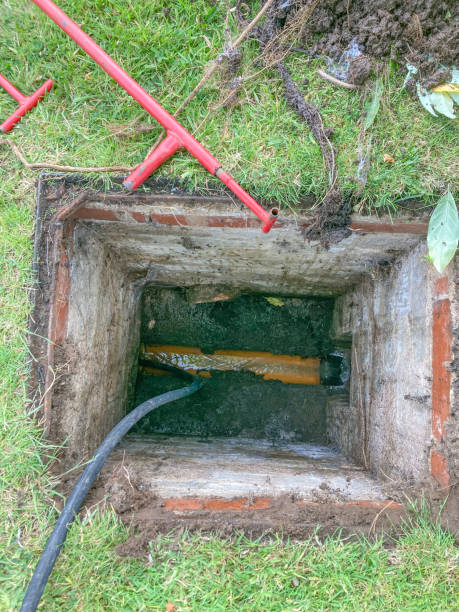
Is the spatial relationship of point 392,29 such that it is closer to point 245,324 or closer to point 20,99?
point 20,99

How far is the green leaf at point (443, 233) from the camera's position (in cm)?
164

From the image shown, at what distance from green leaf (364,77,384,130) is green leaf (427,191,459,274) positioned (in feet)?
1.56

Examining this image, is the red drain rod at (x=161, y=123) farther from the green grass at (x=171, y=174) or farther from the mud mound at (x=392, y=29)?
the mud mound at (x=392, y=29)

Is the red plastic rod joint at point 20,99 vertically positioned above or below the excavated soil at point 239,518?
above

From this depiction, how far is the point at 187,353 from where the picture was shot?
11.9ft

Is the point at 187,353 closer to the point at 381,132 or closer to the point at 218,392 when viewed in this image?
the point at 218,392

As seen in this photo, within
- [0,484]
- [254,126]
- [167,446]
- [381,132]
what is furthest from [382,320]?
[0,484]

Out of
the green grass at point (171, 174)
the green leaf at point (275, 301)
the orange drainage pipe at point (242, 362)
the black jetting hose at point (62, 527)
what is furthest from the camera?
the orange drainage pipe at point (242, 362)

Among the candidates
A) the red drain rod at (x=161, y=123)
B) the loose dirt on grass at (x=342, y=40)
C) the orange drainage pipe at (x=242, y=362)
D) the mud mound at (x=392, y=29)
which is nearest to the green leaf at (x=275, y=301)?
the orange drainage pipe at (x=242, y=362)

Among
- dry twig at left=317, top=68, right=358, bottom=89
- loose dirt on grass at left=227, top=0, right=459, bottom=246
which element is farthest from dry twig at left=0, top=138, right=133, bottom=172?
dry twig at left=317, top=68, right=358, bottom=89

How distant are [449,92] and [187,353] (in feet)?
8.90

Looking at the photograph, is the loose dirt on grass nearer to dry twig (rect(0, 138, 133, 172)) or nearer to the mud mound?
the mud mound

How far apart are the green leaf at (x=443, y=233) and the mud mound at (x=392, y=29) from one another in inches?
24.3

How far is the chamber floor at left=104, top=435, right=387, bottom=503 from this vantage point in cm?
183
